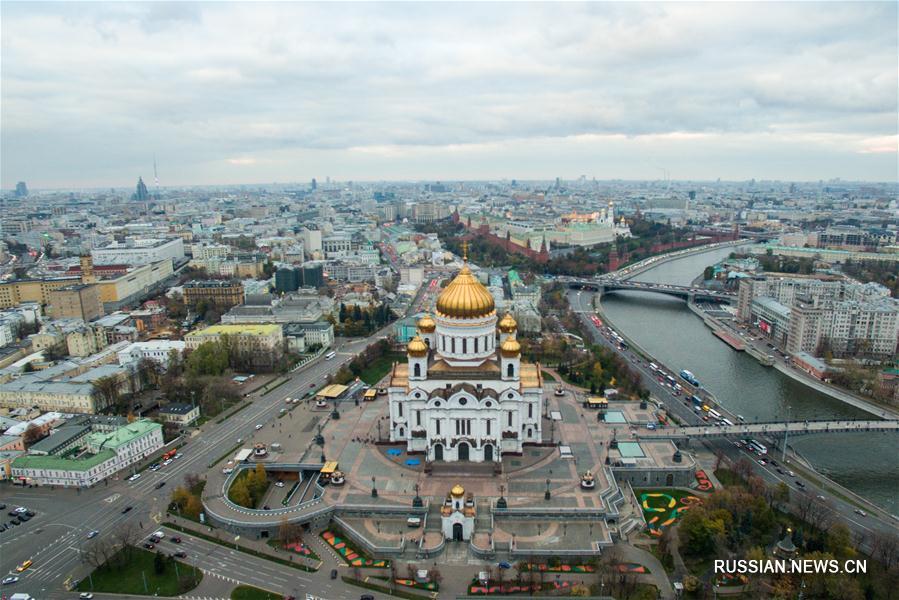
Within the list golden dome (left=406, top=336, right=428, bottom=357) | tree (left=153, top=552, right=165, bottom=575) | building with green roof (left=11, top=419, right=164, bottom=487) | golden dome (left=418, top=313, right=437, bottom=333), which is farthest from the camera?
golden dome (left=418, top=313, right=437, bottom=333)

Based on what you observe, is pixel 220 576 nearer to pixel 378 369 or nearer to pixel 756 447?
pixel 378 369

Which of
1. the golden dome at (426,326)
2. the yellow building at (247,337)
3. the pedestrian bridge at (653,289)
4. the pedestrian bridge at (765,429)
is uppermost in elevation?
the golden dome at (426,326)

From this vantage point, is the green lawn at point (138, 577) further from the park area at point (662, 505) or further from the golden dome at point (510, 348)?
the park area at point (662, 505)

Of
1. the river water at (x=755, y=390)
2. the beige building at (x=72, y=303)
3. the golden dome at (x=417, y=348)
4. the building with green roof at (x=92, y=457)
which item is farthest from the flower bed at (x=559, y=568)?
the beige building at (x=72, y=303)

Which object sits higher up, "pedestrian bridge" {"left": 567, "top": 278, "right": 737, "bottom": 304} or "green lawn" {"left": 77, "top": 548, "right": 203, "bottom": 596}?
"pedestrian bridge" {"left": 567, "top": 278, "right": 737, "bottom": 304}

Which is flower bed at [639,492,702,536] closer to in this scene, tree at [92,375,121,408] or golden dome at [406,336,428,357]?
golden dome at [406,336,428,357]

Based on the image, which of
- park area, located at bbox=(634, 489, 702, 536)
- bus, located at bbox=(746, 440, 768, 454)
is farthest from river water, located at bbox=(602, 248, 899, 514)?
park area, located at bbox=(634, 489, 702, 536)
